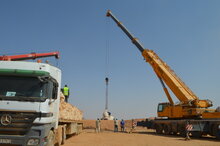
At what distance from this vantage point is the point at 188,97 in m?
19.4

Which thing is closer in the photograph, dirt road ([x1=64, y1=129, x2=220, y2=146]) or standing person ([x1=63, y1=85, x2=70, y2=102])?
dirt road ([x1=64, y1=129, x2=220, y2=146])

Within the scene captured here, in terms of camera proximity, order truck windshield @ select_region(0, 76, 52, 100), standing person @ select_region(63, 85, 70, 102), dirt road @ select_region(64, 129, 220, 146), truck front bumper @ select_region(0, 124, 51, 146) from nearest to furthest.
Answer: truck front bumper @ select_region(0, 124, 51, 146)
truck windshield @ select_region(0, 76, 52, 100)
dirt road @ select_region(64, 129, 220, 146)
standing person @ select_region(63, 85, 70, 102)

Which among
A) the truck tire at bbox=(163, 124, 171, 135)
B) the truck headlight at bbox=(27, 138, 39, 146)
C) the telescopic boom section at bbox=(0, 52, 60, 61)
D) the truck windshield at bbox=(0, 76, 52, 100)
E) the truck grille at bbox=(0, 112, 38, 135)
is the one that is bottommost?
the truck tire at bbox=(163, 124, 171, 135)

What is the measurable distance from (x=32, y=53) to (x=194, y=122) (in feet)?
49.6

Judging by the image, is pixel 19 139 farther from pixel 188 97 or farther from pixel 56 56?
pixel 56 56

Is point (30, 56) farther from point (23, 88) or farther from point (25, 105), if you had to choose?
point (25, 105)

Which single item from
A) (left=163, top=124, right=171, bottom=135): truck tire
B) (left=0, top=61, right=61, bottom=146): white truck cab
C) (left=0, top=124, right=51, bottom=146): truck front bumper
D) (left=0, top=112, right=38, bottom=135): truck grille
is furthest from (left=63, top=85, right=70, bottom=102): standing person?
(left=163, top=124, right=171, bottom=135): truck tire

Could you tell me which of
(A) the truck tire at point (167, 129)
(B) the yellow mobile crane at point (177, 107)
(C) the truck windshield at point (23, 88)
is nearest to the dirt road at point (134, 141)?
(B) the yellow mobile crane at point (177, 107)

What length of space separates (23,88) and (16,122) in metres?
1.04

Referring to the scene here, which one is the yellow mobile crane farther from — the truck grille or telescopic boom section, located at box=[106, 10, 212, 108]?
the truck grille

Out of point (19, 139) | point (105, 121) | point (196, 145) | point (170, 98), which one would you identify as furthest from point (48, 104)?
point (105, 121)

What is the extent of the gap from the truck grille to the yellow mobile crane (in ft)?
48.3

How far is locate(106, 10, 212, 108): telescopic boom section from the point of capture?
62.4 feet

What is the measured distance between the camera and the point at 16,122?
6.61 m
